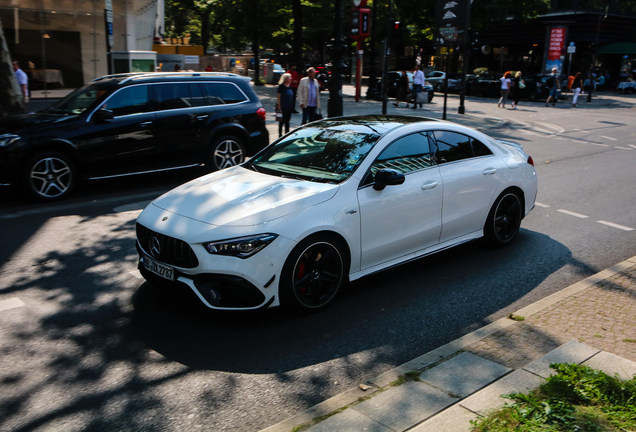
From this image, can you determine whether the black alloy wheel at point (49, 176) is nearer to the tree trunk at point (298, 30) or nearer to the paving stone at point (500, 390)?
the paving stone at point (500, 390)

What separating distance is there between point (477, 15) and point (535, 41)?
1286 centimetres

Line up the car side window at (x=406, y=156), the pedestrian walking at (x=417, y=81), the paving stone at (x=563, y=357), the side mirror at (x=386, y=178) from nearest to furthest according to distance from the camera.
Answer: the paving stone at (x=563, y=357), the side mirror at (x=386, y=178), the car side window at (x=406, y=156), the pedestrian walking at (x=417, y=81)

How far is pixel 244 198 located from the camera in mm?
4953

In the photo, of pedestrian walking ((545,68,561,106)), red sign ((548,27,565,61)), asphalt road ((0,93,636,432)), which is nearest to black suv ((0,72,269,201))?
asphalt road ((0,93,636,432))

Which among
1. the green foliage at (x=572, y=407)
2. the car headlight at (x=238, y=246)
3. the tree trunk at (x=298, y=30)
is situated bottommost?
the green foliage at (x=572, y=407)

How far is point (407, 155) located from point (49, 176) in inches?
227

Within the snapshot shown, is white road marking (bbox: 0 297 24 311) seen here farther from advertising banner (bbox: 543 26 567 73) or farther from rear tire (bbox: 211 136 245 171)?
advertising banner (bbox: 543 26 567 73)

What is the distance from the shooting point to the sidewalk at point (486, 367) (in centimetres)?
325

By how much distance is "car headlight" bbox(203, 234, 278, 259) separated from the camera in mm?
4457

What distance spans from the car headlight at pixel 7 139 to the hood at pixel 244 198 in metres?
4.26

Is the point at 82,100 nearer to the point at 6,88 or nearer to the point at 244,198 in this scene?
the point at 6,88

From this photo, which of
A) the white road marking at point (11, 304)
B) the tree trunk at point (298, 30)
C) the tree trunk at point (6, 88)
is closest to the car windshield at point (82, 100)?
the tree trunk at point (6, 88)

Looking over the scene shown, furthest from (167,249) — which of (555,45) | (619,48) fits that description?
(619,48)

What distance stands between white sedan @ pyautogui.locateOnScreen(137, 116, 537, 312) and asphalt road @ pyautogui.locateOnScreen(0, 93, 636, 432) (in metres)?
0.32
